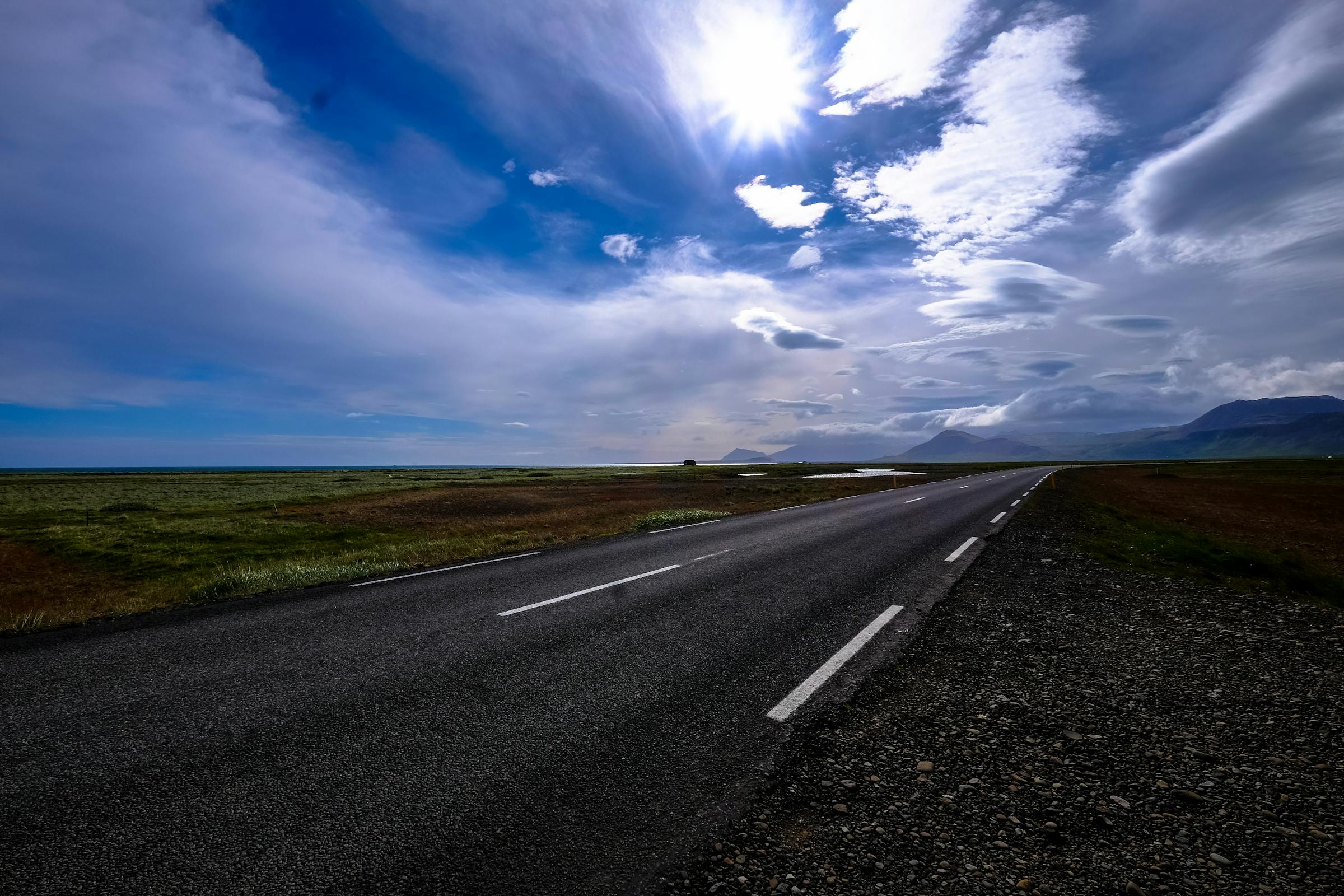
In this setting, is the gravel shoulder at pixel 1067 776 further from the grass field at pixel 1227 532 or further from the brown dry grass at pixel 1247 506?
the brown dry grass at pixel 1247 506

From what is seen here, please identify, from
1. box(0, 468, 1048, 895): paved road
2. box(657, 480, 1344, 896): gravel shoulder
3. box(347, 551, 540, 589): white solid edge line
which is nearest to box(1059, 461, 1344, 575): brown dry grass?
box(657, 480, 1344, 896): gravel shoulder

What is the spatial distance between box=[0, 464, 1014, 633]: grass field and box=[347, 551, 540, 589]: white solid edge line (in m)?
0.81

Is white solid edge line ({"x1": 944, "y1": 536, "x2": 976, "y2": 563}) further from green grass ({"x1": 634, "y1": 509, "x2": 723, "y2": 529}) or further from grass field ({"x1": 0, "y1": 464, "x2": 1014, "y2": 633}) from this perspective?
grass field ({"x1": 0, "y1": 464, "x2": 1014, "y2": 633})

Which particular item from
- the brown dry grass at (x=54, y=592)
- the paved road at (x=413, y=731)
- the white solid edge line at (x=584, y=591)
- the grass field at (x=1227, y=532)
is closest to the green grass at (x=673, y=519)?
the white solid edge line at (x=584, y=591)

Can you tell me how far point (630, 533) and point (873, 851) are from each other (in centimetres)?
1389

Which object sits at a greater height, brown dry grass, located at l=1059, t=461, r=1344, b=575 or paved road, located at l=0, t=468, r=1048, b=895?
paved road, located at l=0, t=468, r=1048, b=895

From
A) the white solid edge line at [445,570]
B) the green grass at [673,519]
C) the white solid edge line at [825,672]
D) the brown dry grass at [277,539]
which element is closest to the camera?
the white solid edge line at [825,672]

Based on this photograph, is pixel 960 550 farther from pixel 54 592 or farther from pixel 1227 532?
pixel 54 592

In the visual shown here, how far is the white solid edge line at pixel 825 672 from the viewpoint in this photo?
475cm

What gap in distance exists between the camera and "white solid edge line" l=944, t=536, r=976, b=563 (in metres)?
11.3

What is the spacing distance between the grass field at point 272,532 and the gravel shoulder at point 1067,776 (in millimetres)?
10115

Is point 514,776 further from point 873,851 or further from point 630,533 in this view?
point 630,533

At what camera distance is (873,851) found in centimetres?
306

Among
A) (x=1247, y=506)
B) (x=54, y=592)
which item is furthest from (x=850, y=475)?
(x=54, y=592)
